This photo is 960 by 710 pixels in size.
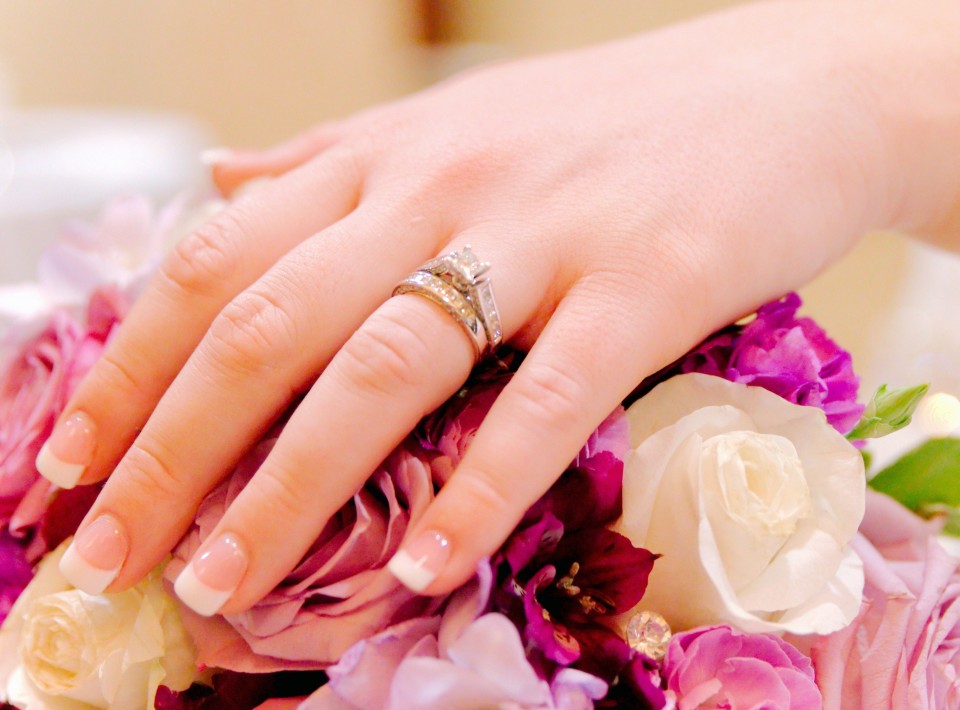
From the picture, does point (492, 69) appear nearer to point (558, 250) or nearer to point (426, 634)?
point (558, 250)

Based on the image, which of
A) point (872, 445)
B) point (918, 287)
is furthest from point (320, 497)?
point (918, 287)

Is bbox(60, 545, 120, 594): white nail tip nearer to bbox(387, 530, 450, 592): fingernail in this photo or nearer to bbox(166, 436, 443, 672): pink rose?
bbox(166, 436, 443, 672): pink rose

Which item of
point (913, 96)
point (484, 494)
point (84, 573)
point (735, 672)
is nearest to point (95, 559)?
point (84, 573)

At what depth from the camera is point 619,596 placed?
43 centimetres

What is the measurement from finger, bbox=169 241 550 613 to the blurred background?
57 centimetres

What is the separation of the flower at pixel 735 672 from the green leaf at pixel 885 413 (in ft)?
0.50

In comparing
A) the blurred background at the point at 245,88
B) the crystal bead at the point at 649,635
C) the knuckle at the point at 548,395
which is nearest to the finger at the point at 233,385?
the knuckle at the point at 548,395

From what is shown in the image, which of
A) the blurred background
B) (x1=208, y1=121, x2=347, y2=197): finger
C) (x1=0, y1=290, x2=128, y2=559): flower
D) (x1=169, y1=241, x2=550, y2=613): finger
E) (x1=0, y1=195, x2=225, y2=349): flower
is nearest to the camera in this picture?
(x1=169, y1=241, x2=550, y2=613): finger

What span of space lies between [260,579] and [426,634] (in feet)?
0.34

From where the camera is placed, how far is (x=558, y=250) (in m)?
0.55

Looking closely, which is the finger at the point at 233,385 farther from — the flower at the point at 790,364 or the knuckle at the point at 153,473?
the flower at the point at 790,364

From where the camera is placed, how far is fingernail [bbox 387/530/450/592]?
415 millimetres

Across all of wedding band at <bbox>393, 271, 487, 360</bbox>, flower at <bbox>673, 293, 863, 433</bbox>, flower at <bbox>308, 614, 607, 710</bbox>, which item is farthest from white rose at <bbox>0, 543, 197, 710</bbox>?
flower at <bbox>673, 293, 863, 433</bbox>

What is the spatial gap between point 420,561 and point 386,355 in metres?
0.13
